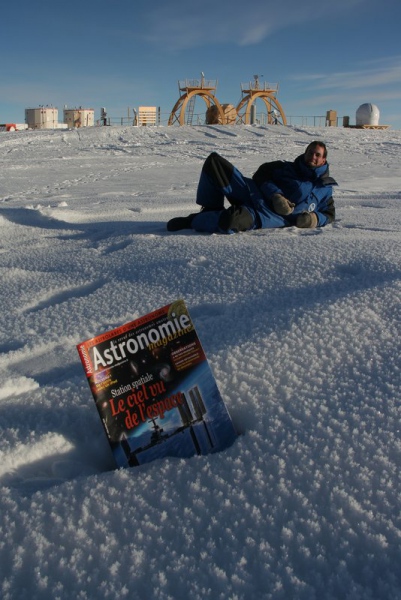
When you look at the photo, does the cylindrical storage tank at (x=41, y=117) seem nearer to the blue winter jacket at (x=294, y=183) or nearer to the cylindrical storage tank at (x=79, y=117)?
the cylindrical storage tank at (x=79, y=117)

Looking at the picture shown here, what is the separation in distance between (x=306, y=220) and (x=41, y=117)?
2493cm

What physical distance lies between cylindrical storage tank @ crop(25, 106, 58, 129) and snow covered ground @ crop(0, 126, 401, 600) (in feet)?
80.5

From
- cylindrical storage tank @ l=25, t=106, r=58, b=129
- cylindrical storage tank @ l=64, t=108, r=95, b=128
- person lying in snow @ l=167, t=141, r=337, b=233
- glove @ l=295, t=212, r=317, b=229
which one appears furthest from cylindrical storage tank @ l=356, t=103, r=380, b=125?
glove @ l=295, t=212, r=317, b=229

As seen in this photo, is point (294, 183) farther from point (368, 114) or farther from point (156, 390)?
point (368, 114)

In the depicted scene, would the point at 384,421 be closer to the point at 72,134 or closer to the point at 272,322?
the point at 272,322

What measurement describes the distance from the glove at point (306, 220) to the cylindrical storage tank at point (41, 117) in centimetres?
2454

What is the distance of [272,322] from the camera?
5.22ft

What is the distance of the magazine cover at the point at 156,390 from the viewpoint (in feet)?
3.41

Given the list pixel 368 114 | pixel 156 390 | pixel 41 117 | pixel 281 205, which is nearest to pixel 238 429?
pixel 156 390

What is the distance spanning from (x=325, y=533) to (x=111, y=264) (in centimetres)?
182

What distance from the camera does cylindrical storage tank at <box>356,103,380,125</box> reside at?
68.0ft

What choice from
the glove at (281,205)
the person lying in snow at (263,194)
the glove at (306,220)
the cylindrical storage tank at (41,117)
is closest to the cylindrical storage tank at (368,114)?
the cylindrical storage tank at (41,117)

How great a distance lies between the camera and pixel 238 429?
1.16m

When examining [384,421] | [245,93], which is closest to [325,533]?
[384,421]
